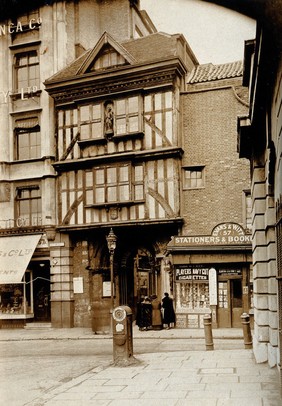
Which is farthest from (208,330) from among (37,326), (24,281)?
(24,281)

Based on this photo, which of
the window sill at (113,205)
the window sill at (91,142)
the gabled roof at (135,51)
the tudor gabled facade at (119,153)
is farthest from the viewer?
the window sill at (91,142)

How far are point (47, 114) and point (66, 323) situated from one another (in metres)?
9.52

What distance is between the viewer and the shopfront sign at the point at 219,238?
23.4 m

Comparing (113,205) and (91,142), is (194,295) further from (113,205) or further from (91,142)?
(91,142)

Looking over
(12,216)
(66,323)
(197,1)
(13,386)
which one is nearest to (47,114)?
(12,216)

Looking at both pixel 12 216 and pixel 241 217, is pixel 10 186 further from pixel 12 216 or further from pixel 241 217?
pixel 241 217

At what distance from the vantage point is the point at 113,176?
2542 cm

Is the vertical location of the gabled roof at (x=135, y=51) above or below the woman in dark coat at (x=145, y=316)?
above

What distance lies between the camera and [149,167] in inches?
979

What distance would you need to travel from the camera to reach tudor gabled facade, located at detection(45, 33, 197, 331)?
24641 millimetres

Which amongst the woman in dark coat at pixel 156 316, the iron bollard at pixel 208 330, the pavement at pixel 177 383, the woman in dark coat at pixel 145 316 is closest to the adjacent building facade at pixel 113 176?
the woman in dark coat at pixel 156 316

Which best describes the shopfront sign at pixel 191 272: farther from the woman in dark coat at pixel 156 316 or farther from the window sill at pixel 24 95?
Answer: the window sill at pixel 24 95

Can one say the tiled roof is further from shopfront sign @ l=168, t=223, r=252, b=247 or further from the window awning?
→ the window awning

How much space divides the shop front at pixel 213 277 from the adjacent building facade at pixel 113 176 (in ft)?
0.13
